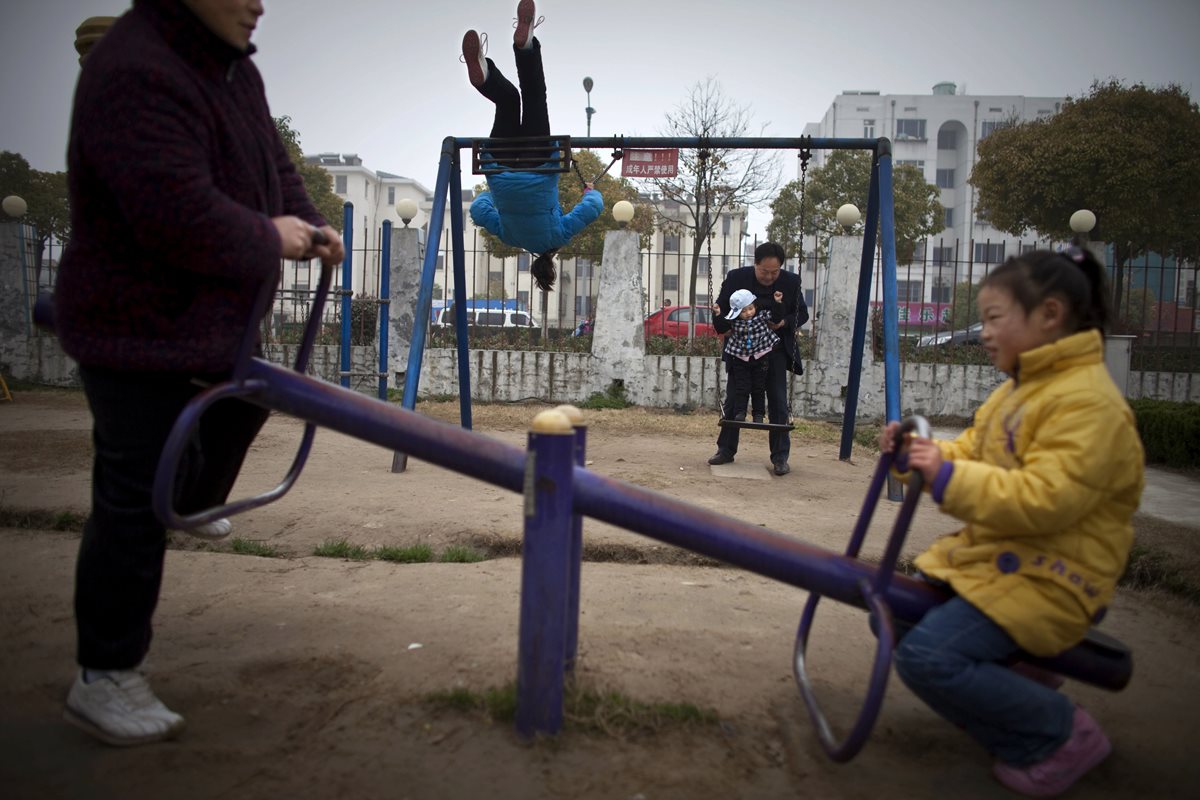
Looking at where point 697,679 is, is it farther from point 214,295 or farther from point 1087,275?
point 214,295

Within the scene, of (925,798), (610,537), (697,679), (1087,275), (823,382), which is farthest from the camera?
(823,382)

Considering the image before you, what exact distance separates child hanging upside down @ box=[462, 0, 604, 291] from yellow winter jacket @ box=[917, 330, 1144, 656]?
3181 mm

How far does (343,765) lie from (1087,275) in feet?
6.15

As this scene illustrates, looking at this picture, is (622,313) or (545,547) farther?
(622,313)

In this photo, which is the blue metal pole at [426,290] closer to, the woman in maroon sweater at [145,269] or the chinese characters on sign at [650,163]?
the chinese characters on sign at [650,163]

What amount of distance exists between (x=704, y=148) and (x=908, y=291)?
3905 millimetres

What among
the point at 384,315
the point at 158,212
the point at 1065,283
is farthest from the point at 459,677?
the point at 384,315

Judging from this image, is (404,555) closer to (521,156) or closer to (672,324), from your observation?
(521,156)

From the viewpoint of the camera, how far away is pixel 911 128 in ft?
150

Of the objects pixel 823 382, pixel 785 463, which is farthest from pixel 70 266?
pixel 823 382

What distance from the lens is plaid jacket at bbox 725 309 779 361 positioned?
17.9 feet

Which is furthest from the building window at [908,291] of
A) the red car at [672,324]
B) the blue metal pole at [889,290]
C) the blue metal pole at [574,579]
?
the blue metal pole at [574,579]

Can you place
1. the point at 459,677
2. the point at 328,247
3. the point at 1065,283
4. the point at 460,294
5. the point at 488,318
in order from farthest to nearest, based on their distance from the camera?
1. the point at 488,318
2. the point at 460,294
3. the point at 459,677
4. the point at 328,247
5. the point at 1065,283

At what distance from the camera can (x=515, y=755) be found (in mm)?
1651
